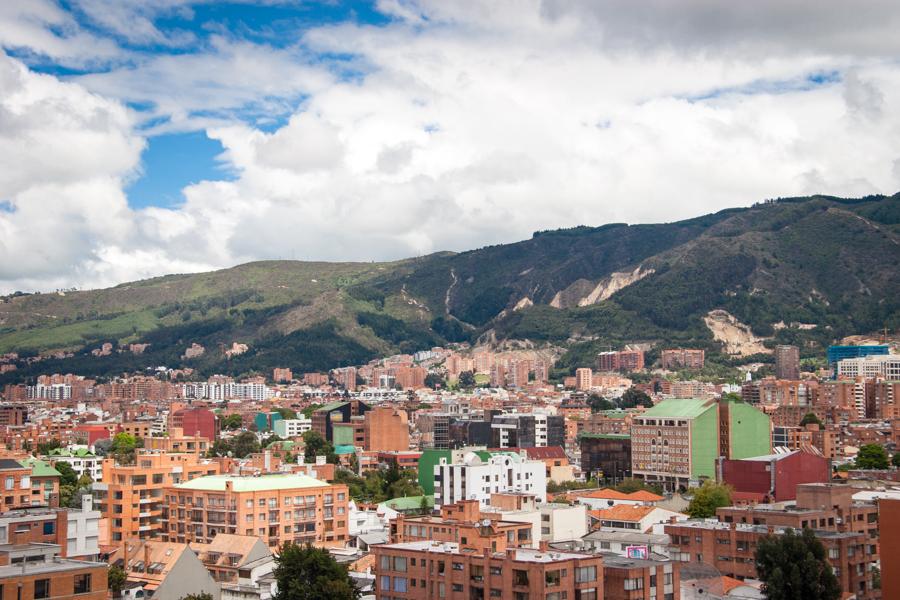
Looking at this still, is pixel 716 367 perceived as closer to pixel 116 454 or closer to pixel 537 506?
pixel 116 454

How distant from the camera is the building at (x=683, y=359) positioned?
192 metres

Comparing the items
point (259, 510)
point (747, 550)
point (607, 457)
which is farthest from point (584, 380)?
point (747, 550)

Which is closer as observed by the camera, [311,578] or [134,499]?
[311,578]

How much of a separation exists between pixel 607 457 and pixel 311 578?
2234 inches

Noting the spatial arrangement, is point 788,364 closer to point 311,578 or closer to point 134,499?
point 134,499

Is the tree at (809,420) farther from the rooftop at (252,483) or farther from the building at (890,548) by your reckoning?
the building at (890,548)

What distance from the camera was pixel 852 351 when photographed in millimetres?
173625

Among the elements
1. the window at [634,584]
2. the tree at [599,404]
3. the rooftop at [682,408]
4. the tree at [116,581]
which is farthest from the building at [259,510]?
the tree at [599,404]

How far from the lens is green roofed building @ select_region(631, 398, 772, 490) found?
82750mm

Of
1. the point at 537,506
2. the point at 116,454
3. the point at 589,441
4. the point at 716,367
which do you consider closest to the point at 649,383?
the point at 716,367

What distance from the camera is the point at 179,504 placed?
172ft

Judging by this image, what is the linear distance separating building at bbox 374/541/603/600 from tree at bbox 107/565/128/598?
866 centimetres

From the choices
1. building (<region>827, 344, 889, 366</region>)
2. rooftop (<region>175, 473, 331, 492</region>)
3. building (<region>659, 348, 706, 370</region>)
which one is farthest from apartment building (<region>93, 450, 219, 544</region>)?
building (<region>659, 348, 706, 370</region>)

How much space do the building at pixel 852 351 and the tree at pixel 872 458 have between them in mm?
87157
